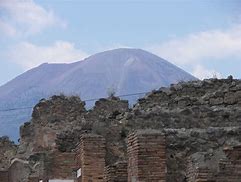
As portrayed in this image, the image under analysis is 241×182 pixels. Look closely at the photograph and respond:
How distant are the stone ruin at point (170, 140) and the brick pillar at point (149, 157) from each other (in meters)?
0.01

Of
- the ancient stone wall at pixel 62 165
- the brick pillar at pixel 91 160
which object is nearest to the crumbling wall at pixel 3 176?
the ancient stone wall at pixel 62 165

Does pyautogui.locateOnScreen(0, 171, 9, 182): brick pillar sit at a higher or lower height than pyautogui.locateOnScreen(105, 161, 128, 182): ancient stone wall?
higher

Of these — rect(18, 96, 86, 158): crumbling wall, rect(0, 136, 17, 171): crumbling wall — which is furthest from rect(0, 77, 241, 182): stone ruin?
rect(0, 136, 17, 171): crumbling wall

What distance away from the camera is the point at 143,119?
15.2 meters

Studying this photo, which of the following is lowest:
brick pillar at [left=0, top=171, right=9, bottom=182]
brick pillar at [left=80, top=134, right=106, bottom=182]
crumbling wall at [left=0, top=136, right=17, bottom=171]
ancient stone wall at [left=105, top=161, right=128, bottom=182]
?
ancient stone wall at [left=105, top=161, right=128, bottom=182]

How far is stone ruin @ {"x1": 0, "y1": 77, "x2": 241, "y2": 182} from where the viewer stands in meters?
10.8

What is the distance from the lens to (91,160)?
46.8 feet

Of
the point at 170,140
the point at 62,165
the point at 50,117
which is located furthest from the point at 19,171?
the point at 170,140

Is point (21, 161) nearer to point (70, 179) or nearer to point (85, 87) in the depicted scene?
point (70, 179)

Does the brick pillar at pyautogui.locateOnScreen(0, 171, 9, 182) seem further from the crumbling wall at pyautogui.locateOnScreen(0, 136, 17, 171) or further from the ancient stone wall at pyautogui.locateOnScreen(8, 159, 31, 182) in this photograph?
the crumbling wall at pyautogui.locateOnScreen(0, 136, 17, 171)

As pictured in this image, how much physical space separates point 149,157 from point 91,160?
2.91 metres

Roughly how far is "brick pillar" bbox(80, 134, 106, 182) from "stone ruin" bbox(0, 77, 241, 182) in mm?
21

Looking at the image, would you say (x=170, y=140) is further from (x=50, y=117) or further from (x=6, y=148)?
(x=6, y=148)

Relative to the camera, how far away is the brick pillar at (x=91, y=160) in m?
14.2
